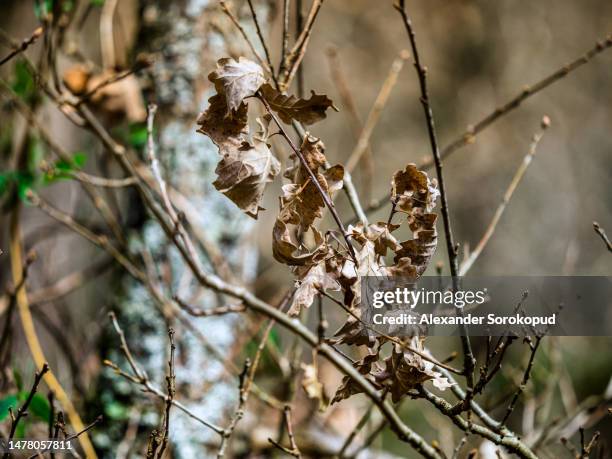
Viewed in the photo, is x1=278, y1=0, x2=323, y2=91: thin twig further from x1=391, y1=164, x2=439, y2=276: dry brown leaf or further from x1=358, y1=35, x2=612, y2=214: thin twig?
x1=358, y1=35, x2=612, y2=214: thin twig

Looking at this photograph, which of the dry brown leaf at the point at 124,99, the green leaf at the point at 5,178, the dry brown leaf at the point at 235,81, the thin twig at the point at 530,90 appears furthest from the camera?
the dry brown leaf at the point at 124,99

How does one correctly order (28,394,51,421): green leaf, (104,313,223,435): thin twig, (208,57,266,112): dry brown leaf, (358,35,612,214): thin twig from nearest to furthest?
(208,57,266,112): dry brown leaf → (104,313,223,435): thin twig → (358,35,612,214): thin twig → (28,394,51,421): green leaf

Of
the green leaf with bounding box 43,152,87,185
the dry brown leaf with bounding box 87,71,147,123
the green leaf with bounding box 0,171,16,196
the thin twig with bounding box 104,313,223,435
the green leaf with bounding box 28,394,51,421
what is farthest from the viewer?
the dry brown leaf with bounding box 87,71,147,123

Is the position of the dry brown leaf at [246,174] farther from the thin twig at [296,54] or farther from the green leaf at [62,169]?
the green leaf at [62,169]

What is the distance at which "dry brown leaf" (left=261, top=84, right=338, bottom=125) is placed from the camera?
69 cm

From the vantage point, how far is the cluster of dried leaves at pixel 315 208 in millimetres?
656

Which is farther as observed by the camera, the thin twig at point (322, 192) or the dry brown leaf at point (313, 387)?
the dry brown leaf at point (313, 387)

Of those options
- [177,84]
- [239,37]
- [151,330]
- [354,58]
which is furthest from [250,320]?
[354,58]

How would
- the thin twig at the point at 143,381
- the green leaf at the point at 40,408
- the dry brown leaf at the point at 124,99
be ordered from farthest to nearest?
the dry brown leaf at the point at 124,99 → the green leaf at the point at 40,408 → the thin twig at the point at 143,381

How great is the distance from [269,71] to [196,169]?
69 cm

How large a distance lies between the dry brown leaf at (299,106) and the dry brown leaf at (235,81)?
0.03 metres

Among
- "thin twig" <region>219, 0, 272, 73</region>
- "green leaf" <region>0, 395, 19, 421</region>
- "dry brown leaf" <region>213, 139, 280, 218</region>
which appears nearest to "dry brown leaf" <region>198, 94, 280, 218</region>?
"dry brown leaf" <region>213, 139, 280, 218</region>

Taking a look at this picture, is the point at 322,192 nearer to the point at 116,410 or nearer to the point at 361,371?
the point at 361,371

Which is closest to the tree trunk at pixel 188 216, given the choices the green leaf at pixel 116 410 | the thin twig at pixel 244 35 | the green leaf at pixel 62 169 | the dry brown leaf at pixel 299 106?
the green leaf at pixel 116 410
